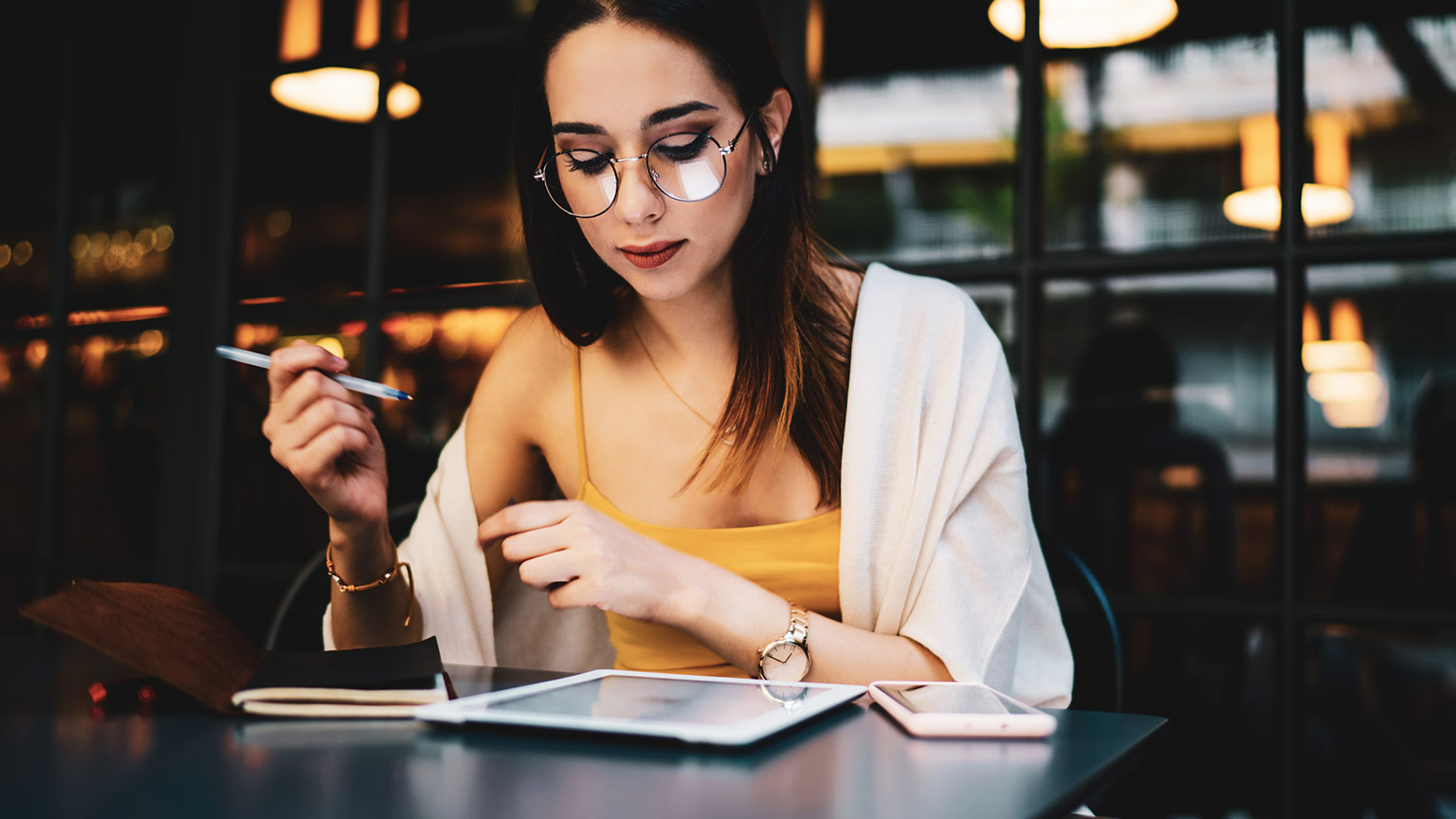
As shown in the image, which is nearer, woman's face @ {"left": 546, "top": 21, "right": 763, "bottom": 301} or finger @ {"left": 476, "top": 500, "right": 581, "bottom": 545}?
finger @ {"left": 476, "top": 500, "right": 581, "bottom": 545}

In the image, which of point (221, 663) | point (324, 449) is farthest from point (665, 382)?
point (221, 663)

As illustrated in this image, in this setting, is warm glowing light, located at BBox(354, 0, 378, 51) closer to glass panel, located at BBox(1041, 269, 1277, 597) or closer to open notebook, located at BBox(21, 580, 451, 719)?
glass panel, located at BBox(1041, 269, 1277, 597)

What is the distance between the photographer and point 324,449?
95 cm

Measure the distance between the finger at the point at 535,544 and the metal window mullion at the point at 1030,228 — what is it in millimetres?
1156

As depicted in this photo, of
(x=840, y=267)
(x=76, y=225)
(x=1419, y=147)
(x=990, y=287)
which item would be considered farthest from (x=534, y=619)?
(x=76, y=225)

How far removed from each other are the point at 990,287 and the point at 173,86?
2.19 metres

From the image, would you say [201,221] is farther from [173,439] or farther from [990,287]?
[990,287]

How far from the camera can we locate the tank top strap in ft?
4.58

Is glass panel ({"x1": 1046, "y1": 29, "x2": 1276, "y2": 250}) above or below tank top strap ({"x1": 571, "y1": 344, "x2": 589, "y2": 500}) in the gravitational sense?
above

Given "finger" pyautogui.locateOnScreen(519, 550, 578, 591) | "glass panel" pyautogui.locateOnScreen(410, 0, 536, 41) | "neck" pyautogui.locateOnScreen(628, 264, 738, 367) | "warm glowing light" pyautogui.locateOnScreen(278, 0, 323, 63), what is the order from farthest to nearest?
"warm glowing light" pyautogui.locateOnScreen(278, 0, 323, 63) < "glass panel" pyautogui.locateOnScreen(410, 0, 536, 41) < "neck" pyautogui.locateOnScreen(628, 264, 738, 367) < "finger" pyautogui.locateOnScreen(519, 550, 578, 591)

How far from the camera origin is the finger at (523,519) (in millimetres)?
868

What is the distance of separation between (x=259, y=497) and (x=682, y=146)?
73.2 inches

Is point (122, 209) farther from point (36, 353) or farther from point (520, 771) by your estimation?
point (520, 771)

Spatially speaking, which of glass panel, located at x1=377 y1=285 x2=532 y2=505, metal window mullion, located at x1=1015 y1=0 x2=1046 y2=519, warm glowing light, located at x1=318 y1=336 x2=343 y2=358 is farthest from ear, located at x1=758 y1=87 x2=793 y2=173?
warm glowing light, located at x1=318 y1=336 x2=343 y2=358
